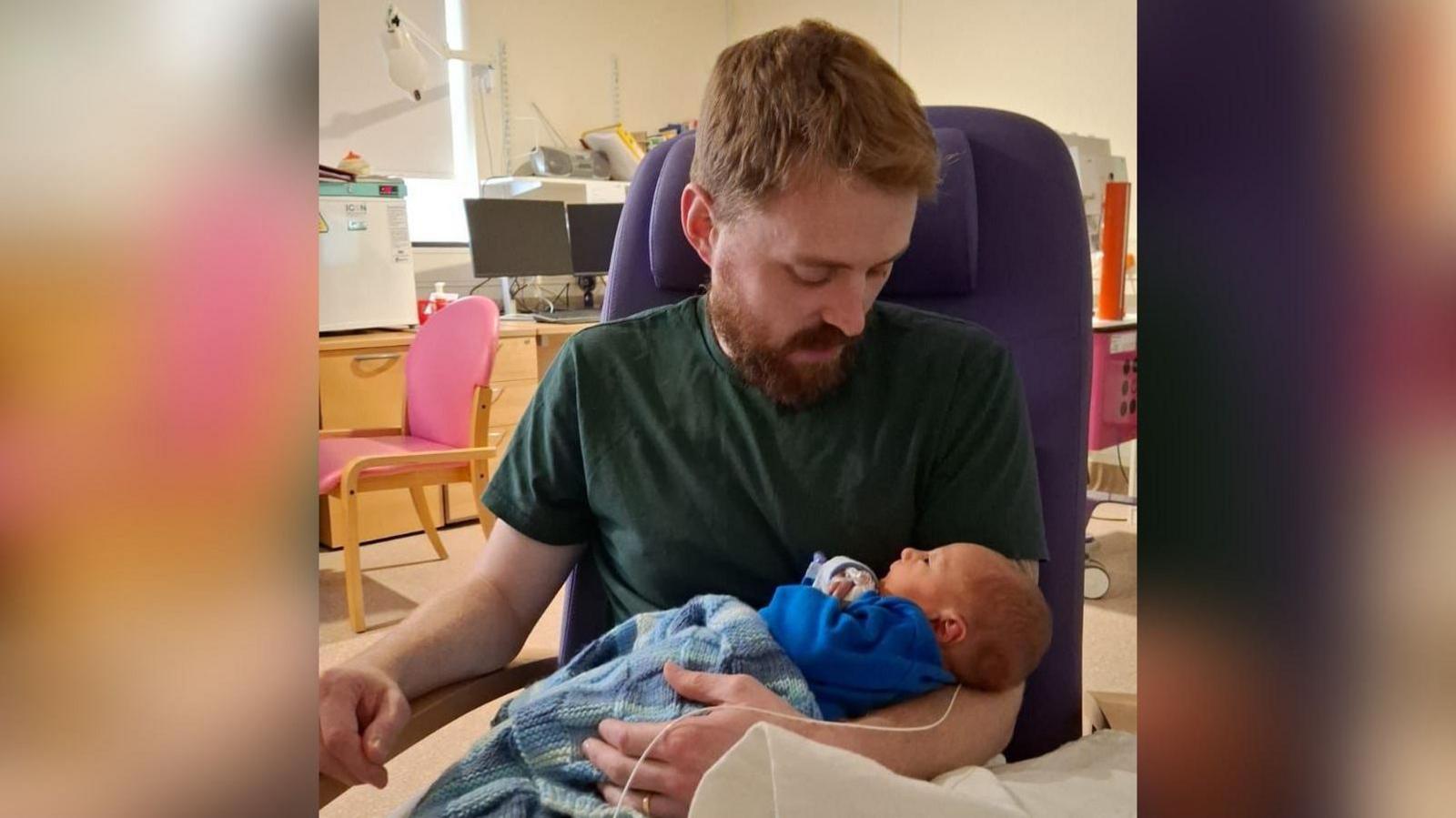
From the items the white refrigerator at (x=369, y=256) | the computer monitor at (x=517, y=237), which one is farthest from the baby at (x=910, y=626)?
the computer monitor at (x=517, y=237)

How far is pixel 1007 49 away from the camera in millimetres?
4723

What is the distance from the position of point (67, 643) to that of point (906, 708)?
36.6 inches

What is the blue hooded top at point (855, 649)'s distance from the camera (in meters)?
0.95

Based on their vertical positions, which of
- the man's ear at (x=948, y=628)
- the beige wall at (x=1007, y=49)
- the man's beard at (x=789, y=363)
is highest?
the beige wall at (x=1007, y=49)

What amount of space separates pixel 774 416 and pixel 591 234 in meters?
3.51

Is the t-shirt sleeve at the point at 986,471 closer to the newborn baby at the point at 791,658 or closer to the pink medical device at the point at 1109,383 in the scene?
the newborn baby at the point at 791,658

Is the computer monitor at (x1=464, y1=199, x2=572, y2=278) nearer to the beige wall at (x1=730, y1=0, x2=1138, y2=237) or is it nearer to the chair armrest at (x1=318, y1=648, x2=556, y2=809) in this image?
the beige wall at (x1=730, y1=0, x2=1138, y2=237)

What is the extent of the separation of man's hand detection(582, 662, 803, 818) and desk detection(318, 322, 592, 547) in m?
2.20

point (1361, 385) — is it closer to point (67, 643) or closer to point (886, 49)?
point (67, 643)

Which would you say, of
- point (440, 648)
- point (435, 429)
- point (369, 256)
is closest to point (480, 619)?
point (440, 648)

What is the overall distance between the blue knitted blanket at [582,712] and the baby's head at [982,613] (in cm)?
17

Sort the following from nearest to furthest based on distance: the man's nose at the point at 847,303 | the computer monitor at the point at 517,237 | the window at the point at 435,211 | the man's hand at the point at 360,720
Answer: the man's hand at the point at 360,720 → the man's nose at the point at 847,303 → the computer monitor at the point at 517,237 → the window at the point at 435,211

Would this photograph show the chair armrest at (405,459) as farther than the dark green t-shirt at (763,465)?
Yes

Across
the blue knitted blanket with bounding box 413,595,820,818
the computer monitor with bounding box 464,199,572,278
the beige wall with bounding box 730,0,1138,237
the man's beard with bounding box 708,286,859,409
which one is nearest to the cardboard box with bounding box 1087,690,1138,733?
the blue knitted blanket with bounding box 413,595,820,818
